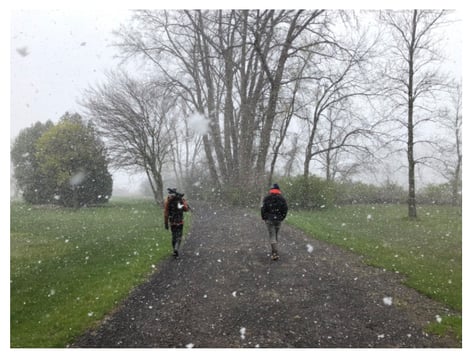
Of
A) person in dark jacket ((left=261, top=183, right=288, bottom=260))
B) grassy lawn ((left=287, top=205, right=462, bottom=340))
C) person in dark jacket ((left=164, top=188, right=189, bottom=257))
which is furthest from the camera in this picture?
person in dark jacket ((left=164, top=188, right=189, bottom=257))

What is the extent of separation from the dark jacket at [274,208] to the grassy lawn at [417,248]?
291cm

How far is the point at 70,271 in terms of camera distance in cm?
995

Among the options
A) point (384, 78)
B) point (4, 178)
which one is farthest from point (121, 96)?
point (4, 178)

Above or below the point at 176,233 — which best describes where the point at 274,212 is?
above

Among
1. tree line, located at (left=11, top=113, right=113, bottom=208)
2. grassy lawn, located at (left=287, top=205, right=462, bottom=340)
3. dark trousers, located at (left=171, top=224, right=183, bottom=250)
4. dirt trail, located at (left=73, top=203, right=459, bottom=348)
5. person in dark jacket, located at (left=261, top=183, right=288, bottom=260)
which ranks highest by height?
tree line, located at (left=11, top=113, right=113, bottom=208)

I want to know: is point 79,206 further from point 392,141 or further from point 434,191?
point 434,191

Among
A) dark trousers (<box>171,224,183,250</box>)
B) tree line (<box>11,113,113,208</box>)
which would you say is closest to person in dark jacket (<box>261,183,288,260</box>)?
dark trousers (<box>171,224,183,250</box>)

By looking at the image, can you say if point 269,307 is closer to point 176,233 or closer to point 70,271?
point 176,233

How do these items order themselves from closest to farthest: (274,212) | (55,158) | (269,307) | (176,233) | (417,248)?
(269,307), (274,212), (176,233), (417,248), (55,158)

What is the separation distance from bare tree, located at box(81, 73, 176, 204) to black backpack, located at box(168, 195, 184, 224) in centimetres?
1659

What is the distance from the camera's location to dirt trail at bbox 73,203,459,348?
592 centimetres

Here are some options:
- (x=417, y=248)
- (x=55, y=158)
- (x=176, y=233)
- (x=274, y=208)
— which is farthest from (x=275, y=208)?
Result: (x=55, y=158)

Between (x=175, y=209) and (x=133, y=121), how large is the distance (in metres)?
18.1

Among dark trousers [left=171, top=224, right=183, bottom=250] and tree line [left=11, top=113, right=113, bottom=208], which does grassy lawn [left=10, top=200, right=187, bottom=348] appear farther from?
tree line [left=11, top=113, right=113, bottom=208]
